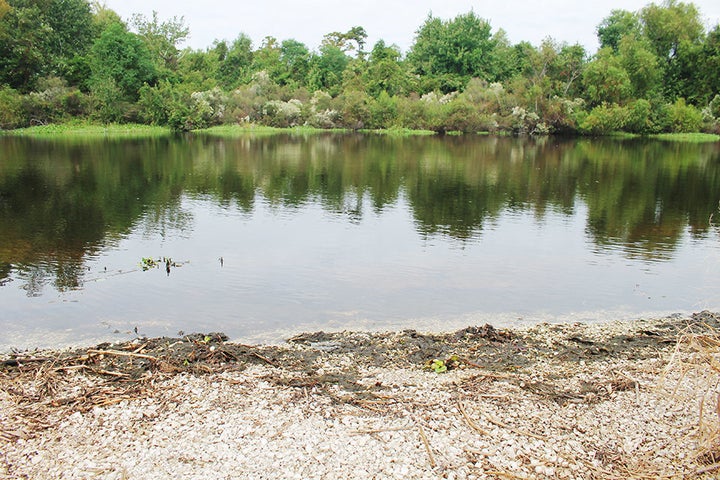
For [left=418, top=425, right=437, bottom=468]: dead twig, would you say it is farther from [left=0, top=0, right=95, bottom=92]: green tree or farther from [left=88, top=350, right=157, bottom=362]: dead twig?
[left=0, top=0, right=95, bottom=92]: green tree

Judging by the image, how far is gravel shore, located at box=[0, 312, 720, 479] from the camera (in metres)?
6.37

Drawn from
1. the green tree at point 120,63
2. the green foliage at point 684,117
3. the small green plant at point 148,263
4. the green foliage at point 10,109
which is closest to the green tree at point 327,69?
the green tree at point 120,63

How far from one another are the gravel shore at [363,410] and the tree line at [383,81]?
236 feet

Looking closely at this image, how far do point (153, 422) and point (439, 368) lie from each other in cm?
435

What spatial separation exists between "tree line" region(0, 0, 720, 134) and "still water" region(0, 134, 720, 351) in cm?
4529

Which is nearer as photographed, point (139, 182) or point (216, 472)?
point (216, 472)

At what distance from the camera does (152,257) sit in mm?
16281

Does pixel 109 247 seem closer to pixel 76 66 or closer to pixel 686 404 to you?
pixel 686 404

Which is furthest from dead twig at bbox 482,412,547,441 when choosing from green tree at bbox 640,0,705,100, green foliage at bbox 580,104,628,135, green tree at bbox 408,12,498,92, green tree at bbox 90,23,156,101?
green tree at bbox 640,0,705,100

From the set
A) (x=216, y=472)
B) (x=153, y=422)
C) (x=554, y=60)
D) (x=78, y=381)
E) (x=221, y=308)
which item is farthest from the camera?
(x=554, y=60)

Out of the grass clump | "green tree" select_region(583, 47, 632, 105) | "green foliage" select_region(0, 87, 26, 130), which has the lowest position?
the grass clump

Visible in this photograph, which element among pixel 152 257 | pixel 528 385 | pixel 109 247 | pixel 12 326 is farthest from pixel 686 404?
pixel 109 247

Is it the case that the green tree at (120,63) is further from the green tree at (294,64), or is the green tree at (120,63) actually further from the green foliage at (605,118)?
the green foliage at (605,118)

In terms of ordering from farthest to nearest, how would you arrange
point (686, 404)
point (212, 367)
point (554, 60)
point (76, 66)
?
point (554, 60), point (76, 66), point (212, 367), point (686, 404)
